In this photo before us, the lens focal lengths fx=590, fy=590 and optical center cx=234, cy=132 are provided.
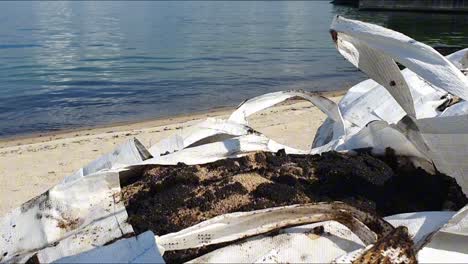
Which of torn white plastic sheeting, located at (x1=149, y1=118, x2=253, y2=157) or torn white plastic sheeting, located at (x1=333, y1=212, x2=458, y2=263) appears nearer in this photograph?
torn white plastic sheeting, located at (x1=333, y1=212, x2=458, y2=263)

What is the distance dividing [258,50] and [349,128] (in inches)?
998

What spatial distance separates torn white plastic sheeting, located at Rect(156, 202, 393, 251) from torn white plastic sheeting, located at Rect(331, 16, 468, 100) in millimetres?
717

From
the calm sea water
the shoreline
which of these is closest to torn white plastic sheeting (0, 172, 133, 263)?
the shoreline

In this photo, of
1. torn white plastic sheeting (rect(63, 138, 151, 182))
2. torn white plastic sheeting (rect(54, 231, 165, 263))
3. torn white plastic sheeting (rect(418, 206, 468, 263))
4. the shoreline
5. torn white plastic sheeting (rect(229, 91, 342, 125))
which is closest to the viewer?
torn white plastic sheeting (rect(54, 231, 165, 263))

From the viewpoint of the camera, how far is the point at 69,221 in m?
2.67

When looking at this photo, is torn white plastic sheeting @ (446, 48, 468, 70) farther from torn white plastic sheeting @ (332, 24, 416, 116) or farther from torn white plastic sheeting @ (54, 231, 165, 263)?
torn white plastic sheeting @ (54, 231, 165, 263)

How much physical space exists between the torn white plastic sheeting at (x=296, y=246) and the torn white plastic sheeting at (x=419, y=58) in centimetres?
82

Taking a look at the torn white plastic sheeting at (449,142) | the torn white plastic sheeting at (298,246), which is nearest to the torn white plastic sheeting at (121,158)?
the torn white plastic sheeting at (298,246)

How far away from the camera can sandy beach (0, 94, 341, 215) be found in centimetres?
642

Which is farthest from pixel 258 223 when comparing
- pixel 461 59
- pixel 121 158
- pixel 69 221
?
pixel 461 59

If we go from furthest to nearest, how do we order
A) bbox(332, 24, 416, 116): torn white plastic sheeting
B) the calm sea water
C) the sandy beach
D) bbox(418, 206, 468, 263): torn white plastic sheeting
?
the calm sea water < the sandy beach < bbox(332, 24, 416, 116): torn white plastic sheeting < bbox(418, 206, 468, 263): torn white plastic sheeting

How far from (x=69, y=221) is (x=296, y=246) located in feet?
3.58

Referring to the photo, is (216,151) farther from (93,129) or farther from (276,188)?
(93,129)

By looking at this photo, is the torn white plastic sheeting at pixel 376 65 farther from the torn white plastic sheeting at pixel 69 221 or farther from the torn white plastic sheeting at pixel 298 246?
the torn white plastic sheeting at pixel 69 221
